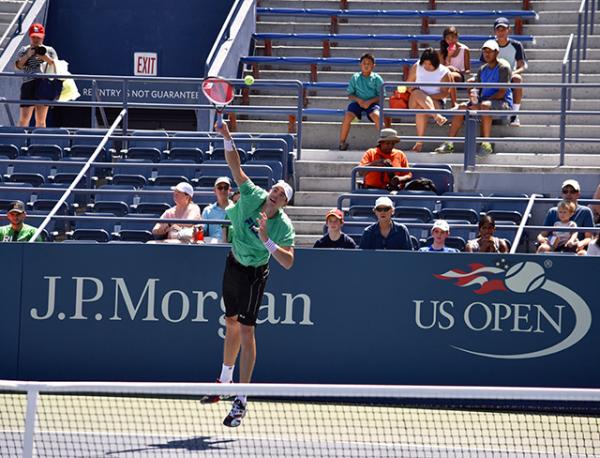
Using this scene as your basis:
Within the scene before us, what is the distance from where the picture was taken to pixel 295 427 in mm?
10266

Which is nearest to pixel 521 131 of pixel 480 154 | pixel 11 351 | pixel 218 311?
pixel 480 154

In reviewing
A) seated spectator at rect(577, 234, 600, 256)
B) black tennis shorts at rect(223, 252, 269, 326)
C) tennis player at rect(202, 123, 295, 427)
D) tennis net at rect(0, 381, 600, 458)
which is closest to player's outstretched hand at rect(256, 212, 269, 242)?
tennis player at rect(202, 123, 295, 427)

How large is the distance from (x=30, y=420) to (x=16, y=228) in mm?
5707

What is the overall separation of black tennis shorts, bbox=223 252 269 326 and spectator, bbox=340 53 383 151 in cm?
624

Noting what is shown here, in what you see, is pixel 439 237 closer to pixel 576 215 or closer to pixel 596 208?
pixel 576 215

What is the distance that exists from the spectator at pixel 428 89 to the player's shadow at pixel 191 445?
284 inches

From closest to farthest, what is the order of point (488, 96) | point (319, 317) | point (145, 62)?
point (319, 317), point (488, 96), point (145, 62)

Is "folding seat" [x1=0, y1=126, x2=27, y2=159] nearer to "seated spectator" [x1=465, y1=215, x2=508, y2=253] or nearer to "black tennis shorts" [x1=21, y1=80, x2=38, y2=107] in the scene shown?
"black tennis shorts" [x1=21, y1=80, x2=38, y2=107]

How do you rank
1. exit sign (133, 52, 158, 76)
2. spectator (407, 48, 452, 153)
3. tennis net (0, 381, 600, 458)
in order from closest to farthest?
1. tennis net (0, 381, 600, 458)
2. spectator (407, 48, 452, 153)
3. exit sign (133, 52, 158, 76)

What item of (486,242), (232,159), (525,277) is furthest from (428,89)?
(232,159)

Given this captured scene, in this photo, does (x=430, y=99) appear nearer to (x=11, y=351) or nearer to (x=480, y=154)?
(x=480, y=154)

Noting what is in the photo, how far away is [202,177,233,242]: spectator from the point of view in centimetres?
1298

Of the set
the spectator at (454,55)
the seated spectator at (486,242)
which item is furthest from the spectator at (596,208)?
the spectator at (454,55)

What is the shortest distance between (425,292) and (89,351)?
3090mm
